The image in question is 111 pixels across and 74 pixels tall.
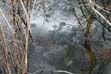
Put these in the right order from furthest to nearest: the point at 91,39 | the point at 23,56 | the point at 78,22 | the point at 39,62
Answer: the point at 78,22 → the point at 91,39 → the point at 39,62 → the point at 23,56

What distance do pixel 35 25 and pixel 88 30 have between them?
0.51 metres

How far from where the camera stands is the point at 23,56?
1.59m

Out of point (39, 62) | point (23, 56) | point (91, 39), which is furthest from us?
point (91, 39)

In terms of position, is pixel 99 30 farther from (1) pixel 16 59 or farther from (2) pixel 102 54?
(1) pixel 16 59

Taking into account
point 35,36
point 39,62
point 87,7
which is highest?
point 87,7

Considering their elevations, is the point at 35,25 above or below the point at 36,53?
above

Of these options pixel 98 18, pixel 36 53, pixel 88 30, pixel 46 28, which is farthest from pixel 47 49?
pixel 98 18

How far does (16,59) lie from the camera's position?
1.67 m

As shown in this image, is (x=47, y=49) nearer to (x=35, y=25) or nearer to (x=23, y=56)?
(x=35, y=25)

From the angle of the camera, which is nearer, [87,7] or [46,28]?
[46,28]

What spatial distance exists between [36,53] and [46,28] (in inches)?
12.9

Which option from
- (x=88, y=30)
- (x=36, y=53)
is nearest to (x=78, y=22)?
(x=88, y=30)

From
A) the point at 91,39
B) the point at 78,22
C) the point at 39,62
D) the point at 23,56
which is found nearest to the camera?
the point at 23,56

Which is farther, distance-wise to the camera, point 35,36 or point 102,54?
point 35,36
